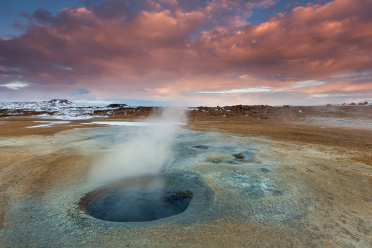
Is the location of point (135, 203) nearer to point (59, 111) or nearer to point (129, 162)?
point (129, 162)

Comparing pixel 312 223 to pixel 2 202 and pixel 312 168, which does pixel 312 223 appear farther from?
pixel 2 202

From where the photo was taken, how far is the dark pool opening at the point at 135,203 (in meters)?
3.71

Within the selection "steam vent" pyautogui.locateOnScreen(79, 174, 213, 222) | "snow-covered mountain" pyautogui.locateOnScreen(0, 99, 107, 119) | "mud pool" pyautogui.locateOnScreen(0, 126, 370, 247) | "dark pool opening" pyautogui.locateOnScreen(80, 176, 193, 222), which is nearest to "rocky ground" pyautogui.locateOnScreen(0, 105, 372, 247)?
"mud pool" pyautogui.locateOnScreen(0, 126, 370, 247)

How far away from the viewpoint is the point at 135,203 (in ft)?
13.7

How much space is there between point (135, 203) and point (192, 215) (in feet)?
4.52

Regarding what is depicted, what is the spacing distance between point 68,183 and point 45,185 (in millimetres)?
442

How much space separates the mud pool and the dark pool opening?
171 millimetres

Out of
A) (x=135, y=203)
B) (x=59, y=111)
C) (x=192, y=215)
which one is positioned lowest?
(x=135, y=203)

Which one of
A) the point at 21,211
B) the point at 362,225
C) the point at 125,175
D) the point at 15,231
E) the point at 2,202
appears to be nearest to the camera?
the point at 15,231

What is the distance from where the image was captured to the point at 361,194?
13.7ft

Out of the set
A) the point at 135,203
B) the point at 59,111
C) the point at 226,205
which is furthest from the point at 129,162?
the point at 59,111

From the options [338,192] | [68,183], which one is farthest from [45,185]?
[338,192]

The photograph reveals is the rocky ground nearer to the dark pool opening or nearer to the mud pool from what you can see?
the mud pool

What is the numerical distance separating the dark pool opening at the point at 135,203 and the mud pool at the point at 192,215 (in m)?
0.17
